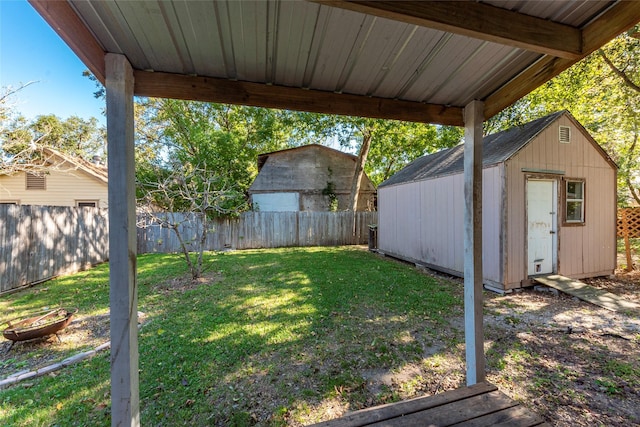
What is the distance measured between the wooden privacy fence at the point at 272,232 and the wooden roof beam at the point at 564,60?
1036 cm

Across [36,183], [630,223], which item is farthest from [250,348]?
[36,183]

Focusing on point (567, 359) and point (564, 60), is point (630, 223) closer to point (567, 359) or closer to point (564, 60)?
point (567, 359)

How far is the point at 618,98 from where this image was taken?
316 inches

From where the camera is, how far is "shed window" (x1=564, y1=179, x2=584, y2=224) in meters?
6.03

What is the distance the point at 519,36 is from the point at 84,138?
28103mm

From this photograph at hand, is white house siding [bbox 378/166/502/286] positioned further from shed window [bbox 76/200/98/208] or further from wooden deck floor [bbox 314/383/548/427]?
shed window [bbox 76/200/98/208]

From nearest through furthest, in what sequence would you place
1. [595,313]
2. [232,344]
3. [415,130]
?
[232,344]
[595,313]
[415,130]

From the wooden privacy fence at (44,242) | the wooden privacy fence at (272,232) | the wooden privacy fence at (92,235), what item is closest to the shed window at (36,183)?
the wooden privacy fence at (92,235)

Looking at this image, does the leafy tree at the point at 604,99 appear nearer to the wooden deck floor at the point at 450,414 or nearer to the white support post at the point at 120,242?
the wooden deck floor at the point at 450,414

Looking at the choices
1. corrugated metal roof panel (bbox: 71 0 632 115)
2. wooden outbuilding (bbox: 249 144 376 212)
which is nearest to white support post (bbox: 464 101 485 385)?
corrugated metal roof panel (bbox: 71 0 632 115)

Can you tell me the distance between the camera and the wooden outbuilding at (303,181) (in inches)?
550

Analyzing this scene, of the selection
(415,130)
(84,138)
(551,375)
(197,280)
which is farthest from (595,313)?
(84,138)

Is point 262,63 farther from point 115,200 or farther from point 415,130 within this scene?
point 415,130

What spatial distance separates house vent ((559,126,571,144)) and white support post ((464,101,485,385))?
5.14 meters
